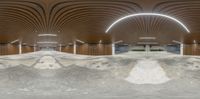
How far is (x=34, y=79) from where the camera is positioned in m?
9.16

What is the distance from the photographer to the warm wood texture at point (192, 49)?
4544 centimetres

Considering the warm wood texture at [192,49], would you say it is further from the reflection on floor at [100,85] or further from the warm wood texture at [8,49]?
the reflection on floor at [100,85]

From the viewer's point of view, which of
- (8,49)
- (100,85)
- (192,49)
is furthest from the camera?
(192,49)

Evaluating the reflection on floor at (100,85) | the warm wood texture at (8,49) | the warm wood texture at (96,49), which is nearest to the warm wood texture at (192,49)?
the warm wood texture at (96,49)

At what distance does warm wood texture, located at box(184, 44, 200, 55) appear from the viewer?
45438 mm

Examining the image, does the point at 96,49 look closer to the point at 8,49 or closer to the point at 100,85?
the point at 8,49

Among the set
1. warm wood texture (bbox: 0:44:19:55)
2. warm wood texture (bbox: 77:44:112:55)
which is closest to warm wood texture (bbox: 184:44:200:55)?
warm wood texture (bbox: 77:44:112:55)

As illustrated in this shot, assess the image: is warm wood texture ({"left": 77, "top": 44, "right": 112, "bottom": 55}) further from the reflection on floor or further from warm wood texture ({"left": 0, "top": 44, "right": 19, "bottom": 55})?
the reflection on floor

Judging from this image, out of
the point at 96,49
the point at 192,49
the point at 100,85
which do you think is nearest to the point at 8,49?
the point at 96,49

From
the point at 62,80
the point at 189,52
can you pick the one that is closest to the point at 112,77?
the point at 62,80

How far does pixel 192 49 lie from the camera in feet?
153

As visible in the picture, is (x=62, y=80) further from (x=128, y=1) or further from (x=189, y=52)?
(x=189, y=52)

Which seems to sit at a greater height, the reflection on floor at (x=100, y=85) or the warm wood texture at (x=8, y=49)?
the warm wood texture at (x=8, y=49)

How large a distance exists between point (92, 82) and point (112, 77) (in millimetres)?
1183
